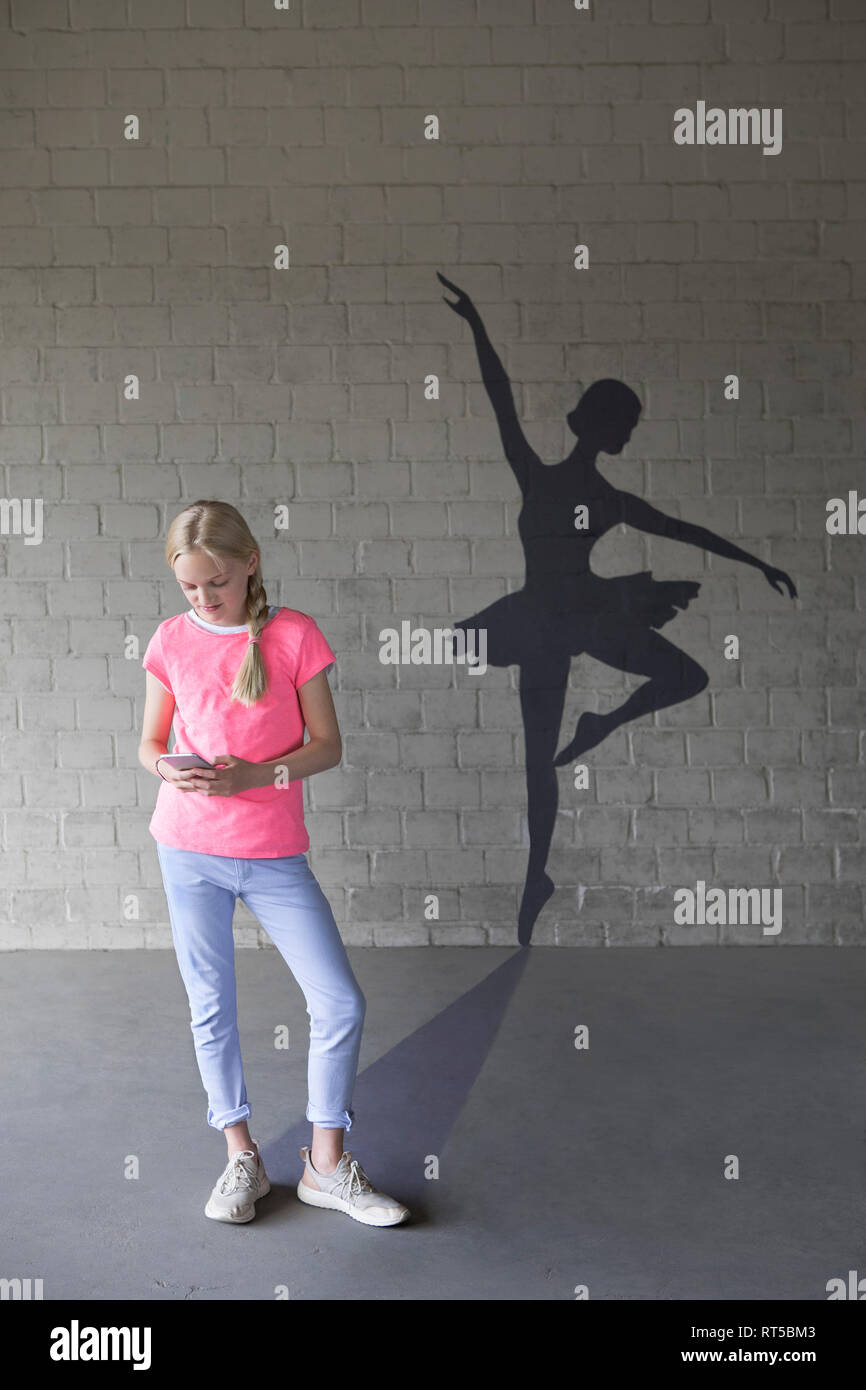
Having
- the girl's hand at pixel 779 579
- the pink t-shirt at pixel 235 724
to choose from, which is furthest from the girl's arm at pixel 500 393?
the pink t-shirt at pixel 235 724

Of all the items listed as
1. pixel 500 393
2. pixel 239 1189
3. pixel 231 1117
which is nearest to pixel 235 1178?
pixel 239 1189

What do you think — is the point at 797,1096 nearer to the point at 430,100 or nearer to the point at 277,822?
the point at 277,822

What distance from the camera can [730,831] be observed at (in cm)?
483

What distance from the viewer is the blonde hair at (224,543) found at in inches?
97.1

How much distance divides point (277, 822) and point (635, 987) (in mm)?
2237

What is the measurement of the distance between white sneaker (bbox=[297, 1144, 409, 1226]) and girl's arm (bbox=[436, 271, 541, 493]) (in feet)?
9.74

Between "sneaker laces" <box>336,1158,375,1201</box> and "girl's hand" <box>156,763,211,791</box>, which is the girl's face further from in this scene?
"sneaker laces" <box>336,1158,375,1201</box>

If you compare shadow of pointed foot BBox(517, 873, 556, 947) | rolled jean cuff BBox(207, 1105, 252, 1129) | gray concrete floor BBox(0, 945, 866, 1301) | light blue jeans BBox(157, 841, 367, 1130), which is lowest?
gray concrete floor BBox(0, 945, 866, 1301)

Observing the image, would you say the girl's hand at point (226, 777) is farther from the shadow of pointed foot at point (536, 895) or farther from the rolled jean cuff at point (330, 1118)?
the shadow of pointed foot at point (536, 895)

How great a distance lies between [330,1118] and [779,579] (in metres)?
3.11

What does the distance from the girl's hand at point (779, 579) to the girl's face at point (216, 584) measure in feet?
9.36

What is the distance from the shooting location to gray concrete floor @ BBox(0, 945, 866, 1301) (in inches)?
95.0

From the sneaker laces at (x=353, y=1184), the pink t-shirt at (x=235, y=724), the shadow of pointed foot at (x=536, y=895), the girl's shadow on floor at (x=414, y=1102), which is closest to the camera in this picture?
the pink t-shirt at (x=235, y=724)

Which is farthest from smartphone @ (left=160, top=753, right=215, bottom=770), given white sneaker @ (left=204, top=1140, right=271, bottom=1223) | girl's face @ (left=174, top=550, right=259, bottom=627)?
white sneaker @ (left=204, top=1140, right=271, bottom=1223)
